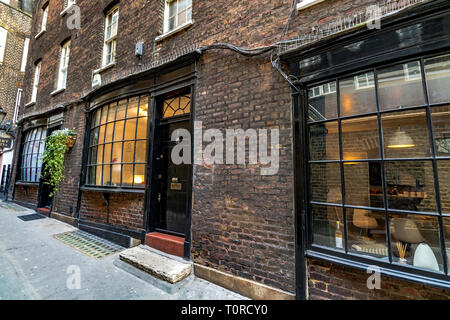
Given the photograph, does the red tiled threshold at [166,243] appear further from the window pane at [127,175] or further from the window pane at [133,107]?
the window pane at [133,107]

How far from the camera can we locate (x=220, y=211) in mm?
3020

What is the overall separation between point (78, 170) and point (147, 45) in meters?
3.91

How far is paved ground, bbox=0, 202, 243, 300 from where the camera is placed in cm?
253

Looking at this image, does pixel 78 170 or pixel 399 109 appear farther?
pixel 78 170

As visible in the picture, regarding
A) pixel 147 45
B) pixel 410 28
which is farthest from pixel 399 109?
pixel 147 45

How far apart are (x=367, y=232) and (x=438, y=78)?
1743 mm

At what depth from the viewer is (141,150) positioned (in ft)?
14.1

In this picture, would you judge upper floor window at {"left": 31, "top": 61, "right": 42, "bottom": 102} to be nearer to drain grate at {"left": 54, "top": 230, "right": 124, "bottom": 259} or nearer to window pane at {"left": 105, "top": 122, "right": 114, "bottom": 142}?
window pane at {"left": 105, "top": 122, "right": 114, "bottom": 142}

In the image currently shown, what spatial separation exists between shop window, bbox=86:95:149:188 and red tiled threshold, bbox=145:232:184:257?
3.57 feet

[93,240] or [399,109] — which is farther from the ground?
[399,109]

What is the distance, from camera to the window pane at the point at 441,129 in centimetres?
195

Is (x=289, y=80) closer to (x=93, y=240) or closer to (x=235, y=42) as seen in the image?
(x=235, y=42)

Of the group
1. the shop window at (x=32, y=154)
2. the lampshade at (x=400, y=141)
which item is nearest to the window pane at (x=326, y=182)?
the lampshade at (x=400, y=141)

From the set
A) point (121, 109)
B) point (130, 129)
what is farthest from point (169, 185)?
point (121, 109)
